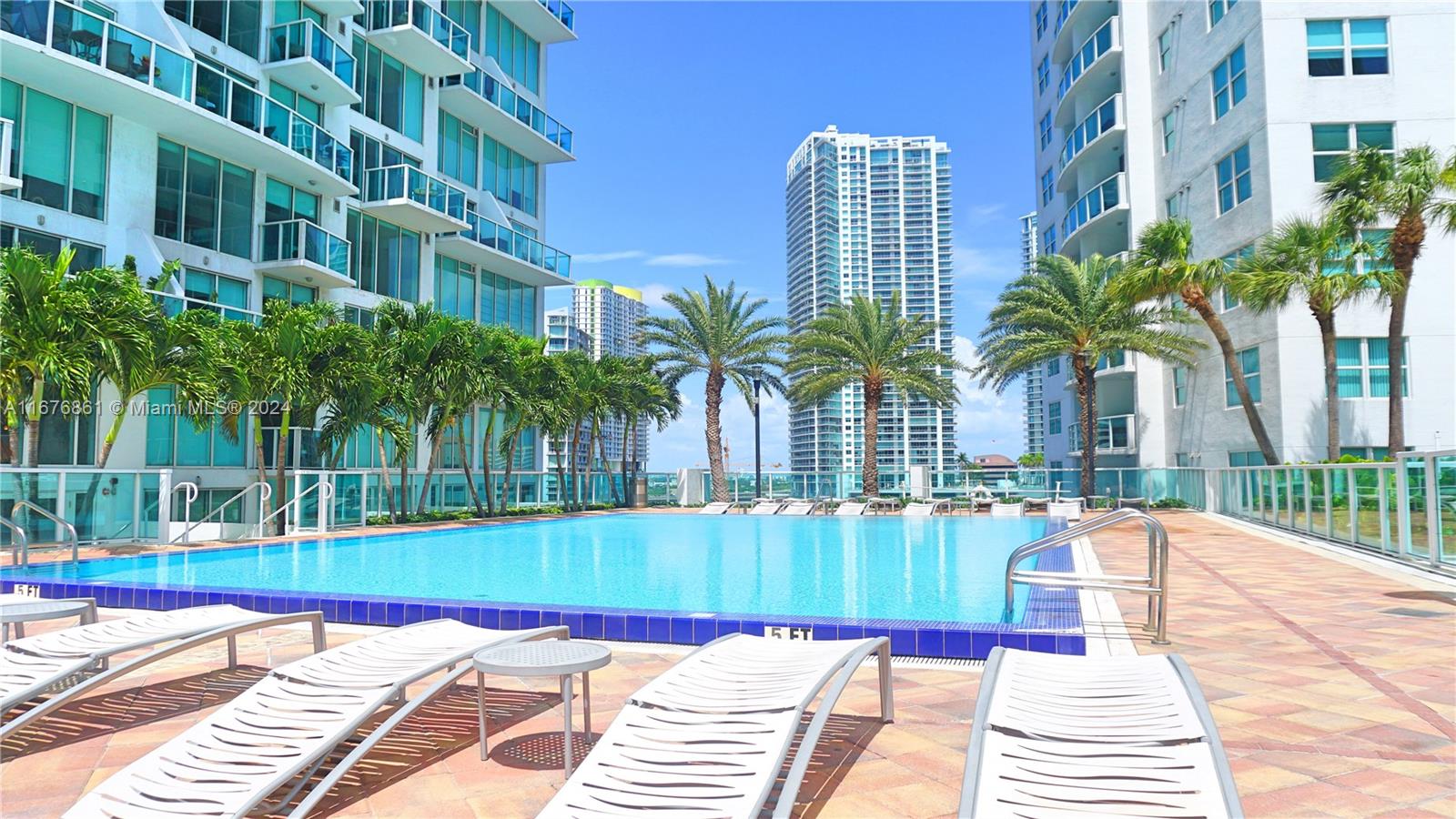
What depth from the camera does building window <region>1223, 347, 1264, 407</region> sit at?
23.5m

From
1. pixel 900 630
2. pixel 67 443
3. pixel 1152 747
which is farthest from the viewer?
pixel 67 443

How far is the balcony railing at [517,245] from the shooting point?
90.8 feet

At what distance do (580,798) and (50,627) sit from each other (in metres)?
6.62

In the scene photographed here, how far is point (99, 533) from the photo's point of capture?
43.4 ft

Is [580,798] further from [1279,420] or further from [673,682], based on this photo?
[1279,420]

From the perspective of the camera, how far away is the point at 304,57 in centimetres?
2164

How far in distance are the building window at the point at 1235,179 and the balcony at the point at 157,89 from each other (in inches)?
887

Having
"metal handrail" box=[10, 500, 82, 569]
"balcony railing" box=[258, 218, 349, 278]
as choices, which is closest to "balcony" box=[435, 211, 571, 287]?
"balcony railing" box=[258, 218, 349, 278]

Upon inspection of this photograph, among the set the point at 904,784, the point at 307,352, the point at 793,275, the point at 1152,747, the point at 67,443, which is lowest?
the point at 904,784

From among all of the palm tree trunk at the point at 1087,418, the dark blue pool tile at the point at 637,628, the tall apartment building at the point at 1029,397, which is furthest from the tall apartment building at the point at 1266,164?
the tall apartment building at the point at 1029,397

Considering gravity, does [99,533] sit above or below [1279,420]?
below

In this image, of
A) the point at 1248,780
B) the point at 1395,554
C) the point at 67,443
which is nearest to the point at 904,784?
the point at 1248,780

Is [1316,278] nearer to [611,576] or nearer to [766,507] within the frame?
[766,507]

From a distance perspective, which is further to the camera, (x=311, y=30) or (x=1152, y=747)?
(x=311, y=30)
